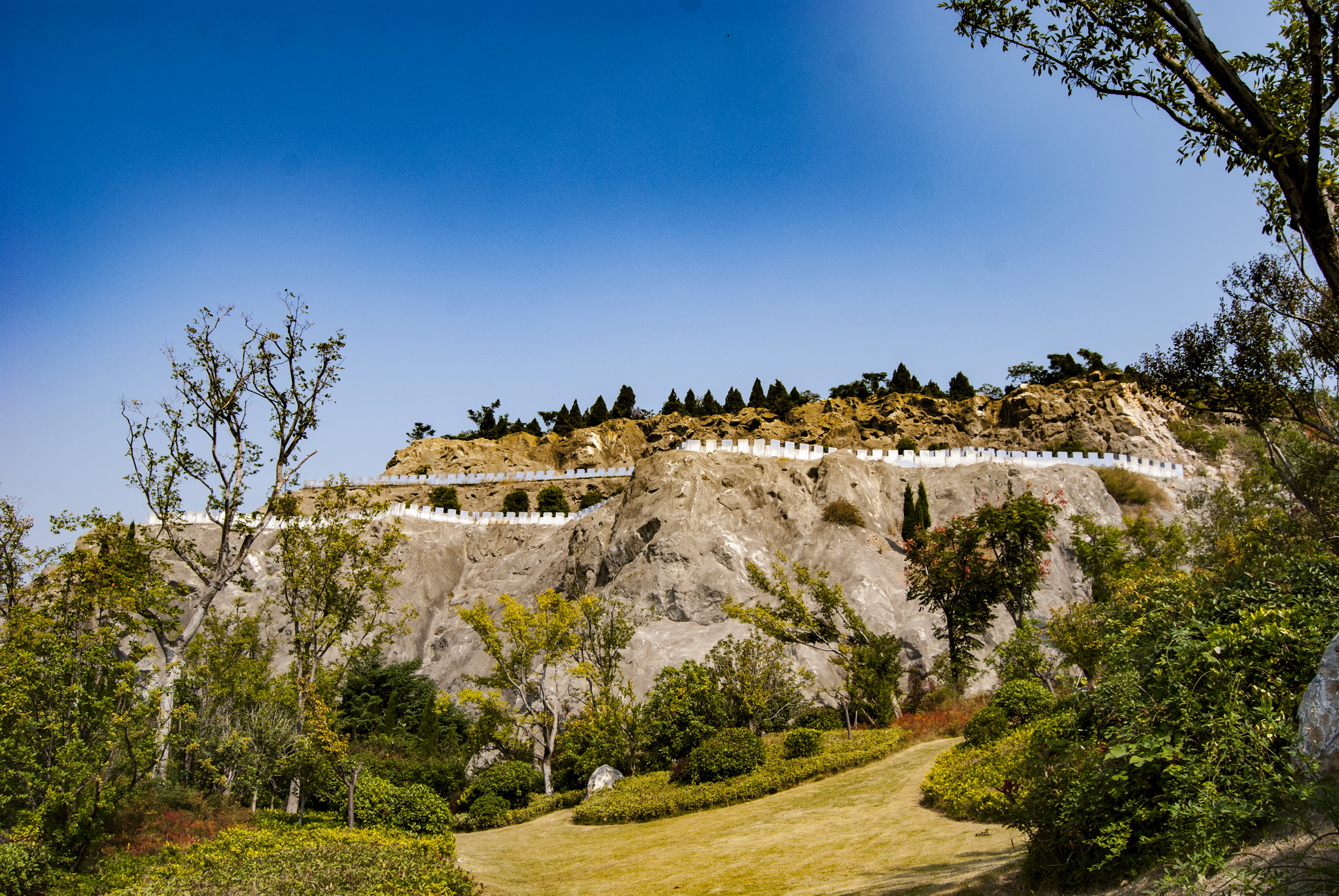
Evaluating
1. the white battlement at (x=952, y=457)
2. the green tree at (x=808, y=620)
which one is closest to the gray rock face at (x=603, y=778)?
the green tree at (x=808, y=620)

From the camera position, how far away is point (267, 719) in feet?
88.0

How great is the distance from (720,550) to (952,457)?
18.9 m

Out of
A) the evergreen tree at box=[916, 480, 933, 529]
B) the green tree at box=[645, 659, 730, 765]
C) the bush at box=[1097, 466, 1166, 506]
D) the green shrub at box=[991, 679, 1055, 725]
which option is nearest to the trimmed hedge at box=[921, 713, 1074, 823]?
the green shrub at box=[991, 679, 1055, 725]

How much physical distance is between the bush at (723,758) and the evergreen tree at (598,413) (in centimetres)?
6153

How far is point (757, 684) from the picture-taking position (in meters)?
26.0

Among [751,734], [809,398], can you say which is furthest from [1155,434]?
[751,734]

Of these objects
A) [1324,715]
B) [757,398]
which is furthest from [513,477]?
[1324,715]

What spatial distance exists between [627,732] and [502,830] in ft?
15.8

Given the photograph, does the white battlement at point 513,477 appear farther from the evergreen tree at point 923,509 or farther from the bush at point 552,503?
the evergreen tree at point 923,509

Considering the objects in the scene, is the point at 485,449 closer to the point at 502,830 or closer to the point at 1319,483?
the point at 502,830

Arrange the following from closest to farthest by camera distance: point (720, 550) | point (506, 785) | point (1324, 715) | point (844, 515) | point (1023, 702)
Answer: point (1324, 715) → point (1023, 702) → point (506, 785) → point (720, 550) → point (844, 515)

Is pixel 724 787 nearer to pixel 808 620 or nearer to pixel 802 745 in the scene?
pixel 802 745

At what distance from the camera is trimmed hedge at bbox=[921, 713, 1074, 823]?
12.9m

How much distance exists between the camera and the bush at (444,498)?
65.7 meters
